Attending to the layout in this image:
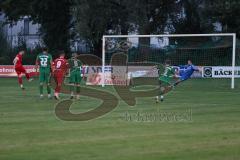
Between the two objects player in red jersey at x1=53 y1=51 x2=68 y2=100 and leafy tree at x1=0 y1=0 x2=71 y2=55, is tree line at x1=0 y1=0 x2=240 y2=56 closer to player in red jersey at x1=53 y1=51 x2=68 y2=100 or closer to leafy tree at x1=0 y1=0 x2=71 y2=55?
leafy tree at x1=0 y1=0 x2=71 y2=55

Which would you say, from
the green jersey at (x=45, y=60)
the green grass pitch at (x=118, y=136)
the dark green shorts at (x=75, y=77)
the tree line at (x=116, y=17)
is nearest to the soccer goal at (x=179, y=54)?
the tree line at (x=116, y=17)

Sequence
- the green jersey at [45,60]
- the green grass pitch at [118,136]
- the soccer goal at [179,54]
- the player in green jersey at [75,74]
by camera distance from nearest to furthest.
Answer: the green grass pitch at [118,136]
the green jersey at [45,60]
the player in green jersey at [75,74]
the soccer goal at [179,54]

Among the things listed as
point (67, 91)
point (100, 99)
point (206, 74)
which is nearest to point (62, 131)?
point (100, 99)

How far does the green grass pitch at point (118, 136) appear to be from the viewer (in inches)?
449

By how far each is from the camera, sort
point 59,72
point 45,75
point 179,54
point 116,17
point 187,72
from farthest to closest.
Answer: point 116,17 → point 179,54 → point 187,72 → point 45,75 → point 59,72

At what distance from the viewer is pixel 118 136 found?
13883mm

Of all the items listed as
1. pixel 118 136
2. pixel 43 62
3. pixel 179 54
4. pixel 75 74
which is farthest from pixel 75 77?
pixel 179 54

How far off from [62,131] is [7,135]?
1.38 m

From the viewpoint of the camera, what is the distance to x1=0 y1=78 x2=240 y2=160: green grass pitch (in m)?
11.4

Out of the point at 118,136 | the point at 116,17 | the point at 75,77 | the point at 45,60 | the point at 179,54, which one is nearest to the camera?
Answer: the point at 118,136

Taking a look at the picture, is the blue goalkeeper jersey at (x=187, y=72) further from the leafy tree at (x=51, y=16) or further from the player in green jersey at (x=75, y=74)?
the leafy tree at (x=51, y=16)

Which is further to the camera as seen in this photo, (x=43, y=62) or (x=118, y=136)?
(x=43, y=62)

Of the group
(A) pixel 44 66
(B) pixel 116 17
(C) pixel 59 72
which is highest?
(B) pixel 116 17

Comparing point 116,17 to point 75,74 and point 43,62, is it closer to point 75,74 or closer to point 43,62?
point 75,74
